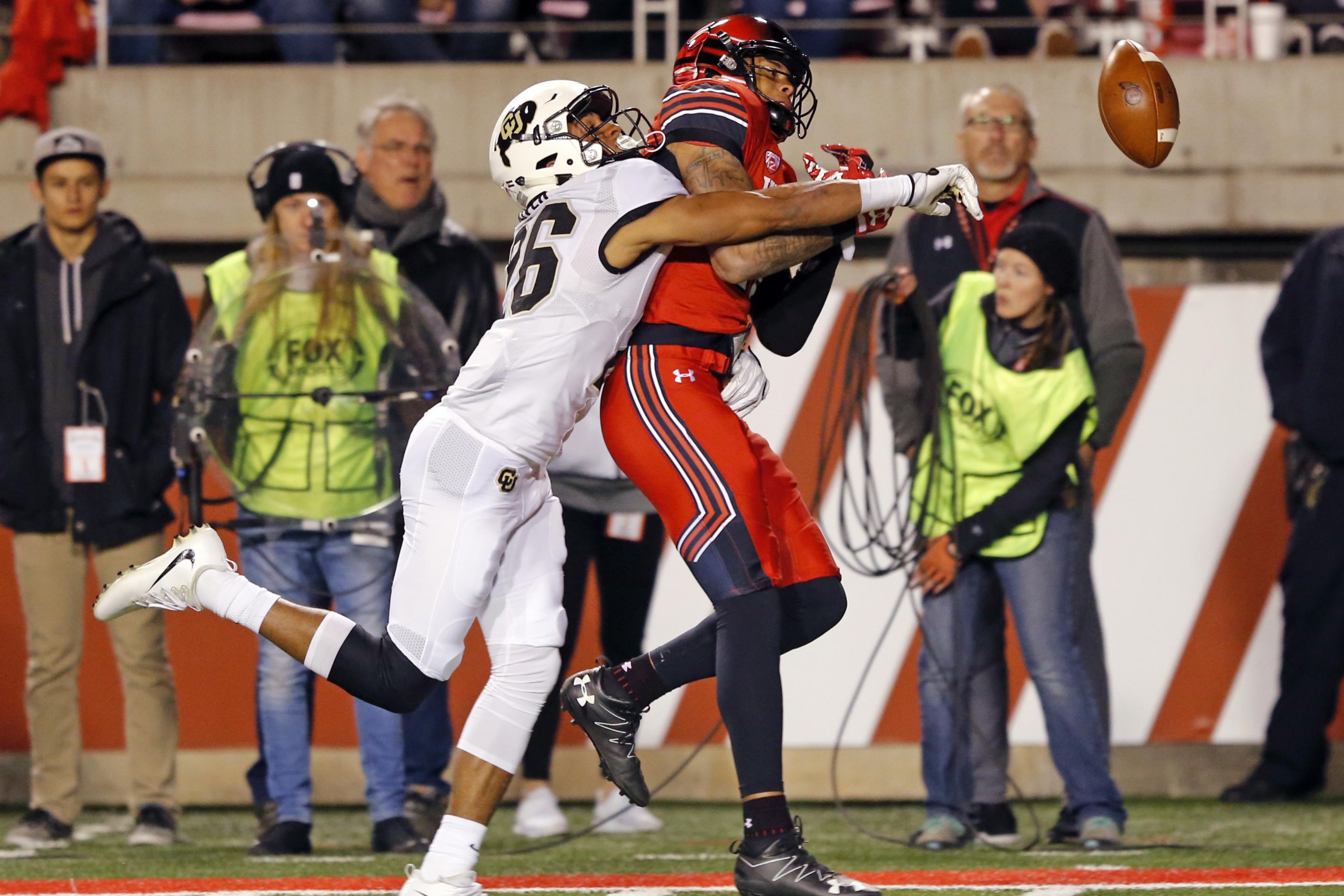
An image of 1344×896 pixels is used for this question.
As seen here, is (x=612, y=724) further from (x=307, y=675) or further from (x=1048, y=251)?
(x=1048, y=251)

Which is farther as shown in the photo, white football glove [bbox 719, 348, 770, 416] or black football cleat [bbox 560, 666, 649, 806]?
white football glove [bbox 719, 348, 770, 416]

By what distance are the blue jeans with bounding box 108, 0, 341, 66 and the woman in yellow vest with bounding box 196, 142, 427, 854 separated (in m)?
2.98

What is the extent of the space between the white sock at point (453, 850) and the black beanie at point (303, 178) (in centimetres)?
247

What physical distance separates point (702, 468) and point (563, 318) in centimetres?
45

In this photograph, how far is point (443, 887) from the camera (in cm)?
414

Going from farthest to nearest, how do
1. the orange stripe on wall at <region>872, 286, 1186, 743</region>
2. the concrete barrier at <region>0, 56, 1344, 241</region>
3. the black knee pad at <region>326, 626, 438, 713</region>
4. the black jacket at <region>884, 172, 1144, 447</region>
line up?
the concrete barrier at <region>0, 56, 1344, 241</region>, the orange stripe on wall at <region>872, 286, 1186, 743</region>, the black jacket at <region>884, 172, 1144, 447</region>, the black knee pad at <region>326, 626, 438, 713</region>

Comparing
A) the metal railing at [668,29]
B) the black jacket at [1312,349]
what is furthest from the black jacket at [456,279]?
the black jacket at [1312,349]

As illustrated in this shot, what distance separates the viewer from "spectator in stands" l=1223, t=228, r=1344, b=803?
6.66 m

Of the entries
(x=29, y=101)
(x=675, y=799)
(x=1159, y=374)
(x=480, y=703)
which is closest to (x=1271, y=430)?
(x=1159, y=374)

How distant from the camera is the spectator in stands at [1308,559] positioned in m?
6.66

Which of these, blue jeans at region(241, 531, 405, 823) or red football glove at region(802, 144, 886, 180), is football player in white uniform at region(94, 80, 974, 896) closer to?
red football glove at region(802, 144, 886, 180)

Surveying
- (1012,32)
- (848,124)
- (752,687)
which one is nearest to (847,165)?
(752,687)

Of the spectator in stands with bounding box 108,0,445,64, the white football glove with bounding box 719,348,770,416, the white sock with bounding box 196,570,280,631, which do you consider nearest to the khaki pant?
the white sock with bounding box 196,570,280,631

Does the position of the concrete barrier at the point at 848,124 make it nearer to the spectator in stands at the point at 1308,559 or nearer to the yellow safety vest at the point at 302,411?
the spectator in stands at the point at 1308,559
